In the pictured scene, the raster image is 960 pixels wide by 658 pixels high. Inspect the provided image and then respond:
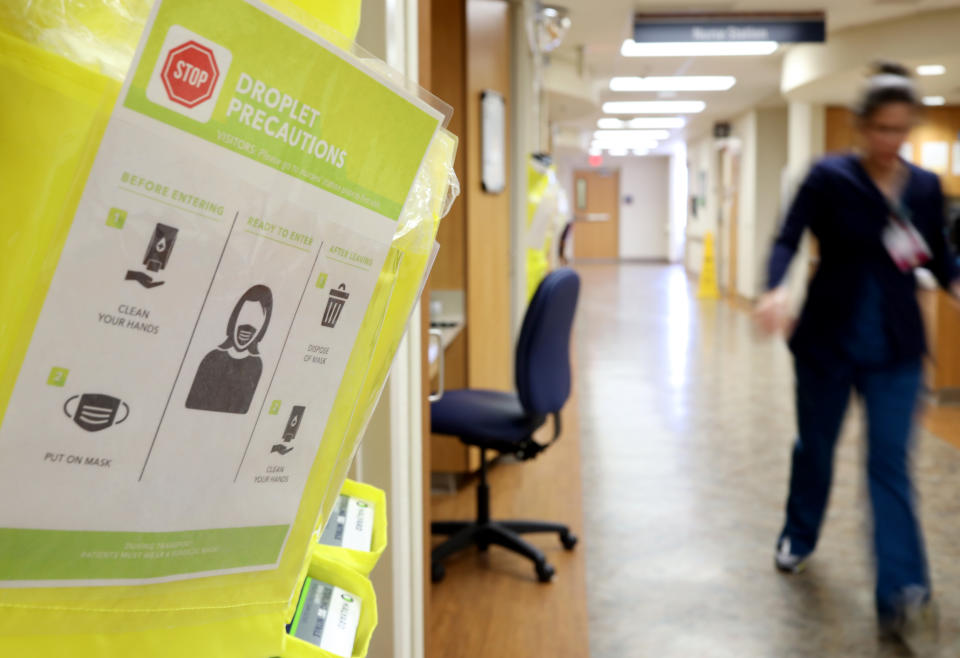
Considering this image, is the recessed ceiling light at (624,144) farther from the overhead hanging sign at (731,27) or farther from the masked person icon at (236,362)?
the masked person icon at (236,362)

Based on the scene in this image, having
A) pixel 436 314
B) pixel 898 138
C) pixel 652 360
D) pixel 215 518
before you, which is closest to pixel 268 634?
pixel 215 518

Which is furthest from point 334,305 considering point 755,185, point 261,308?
point 755,185

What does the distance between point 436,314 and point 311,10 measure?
3.50 meters

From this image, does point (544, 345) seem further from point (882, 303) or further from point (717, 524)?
point (717, 524)

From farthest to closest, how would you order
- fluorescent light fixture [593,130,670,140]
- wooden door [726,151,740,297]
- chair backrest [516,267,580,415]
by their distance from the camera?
1. fluorescent light fixture [593,130,670,140]
2. wooden door [726,151,740,297]
3. chair backrest [516,267,580,415]

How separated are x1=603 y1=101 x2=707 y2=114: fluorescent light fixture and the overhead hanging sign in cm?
535

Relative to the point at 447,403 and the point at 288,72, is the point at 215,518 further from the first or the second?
the point at 447,403

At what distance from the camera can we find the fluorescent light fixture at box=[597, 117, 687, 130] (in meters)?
14.9

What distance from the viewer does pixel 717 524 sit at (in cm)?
368

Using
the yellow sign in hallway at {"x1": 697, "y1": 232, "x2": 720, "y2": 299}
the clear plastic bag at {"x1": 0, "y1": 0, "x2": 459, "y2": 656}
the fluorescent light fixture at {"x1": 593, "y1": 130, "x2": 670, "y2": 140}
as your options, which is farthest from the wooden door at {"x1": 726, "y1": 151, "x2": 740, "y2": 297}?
the clear plastic bag at {"x1": 0, "y1": 0, "x2": 459, "y2": 656}

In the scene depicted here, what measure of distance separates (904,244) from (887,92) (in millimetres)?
433

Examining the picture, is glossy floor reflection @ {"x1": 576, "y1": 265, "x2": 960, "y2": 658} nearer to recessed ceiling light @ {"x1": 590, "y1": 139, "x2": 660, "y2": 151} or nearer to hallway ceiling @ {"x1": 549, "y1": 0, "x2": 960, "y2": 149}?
hallway ceiling @ {"x1": 549, "y1": 0, "x2": 960, "y2": 149}

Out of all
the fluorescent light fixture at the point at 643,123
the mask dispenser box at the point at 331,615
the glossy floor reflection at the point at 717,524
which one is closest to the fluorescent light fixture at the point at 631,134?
the fluorescent light fixture at the point at 643,123

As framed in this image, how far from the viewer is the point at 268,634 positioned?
1.81ft
